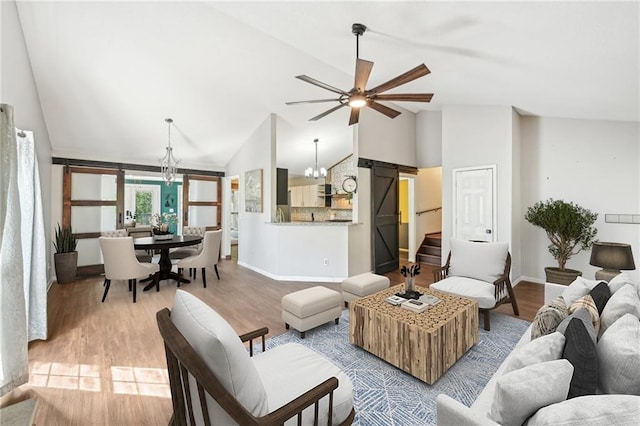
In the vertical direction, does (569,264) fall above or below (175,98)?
below

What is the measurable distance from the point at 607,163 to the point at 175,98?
→ 6708 mm

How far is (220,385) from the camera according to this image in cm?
99

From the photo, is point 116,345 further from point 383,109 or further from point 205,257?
point 383,109

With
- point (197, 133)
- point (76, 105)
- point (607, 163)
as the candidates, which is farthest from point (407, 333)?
point (76, 105)

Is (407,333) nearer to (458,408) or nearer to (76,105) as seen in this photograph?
(458,408)

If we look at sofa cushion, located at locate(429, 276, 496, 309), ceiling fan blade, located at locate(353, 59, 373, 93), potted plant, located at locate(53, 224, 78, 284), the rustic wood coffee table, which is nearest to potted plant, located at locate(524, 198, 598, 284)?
sofa cushion, located at locate(429, 276, 496, 309)

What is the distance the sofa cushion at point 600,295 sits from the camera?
1782 mm

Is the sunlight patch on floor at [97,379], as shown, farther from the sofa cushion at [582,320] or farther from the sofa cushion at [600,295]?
the sofa cushion at [600,295]

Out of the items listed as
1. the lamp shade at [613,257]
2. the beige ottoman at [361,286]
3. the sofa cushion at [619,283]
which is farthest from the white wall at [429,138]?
the sofa cushion at [619,283]

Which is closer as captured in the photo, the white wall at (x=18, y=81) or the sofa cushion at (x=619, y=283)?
the sofa cushion at (x=619, y=283)

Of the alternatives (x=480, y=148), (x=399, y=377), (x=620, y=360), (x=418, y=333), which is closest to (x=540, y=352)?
(x=620, y=360)

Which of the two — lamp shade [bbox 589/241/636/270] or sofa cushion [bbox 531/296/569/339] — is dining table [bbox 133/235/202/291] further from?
lamp shade [bbox 589/241/636/270]

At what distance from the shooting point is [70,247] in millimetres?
4934

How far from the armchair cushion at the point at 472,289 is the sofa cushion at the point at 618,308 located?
4.01 ft
